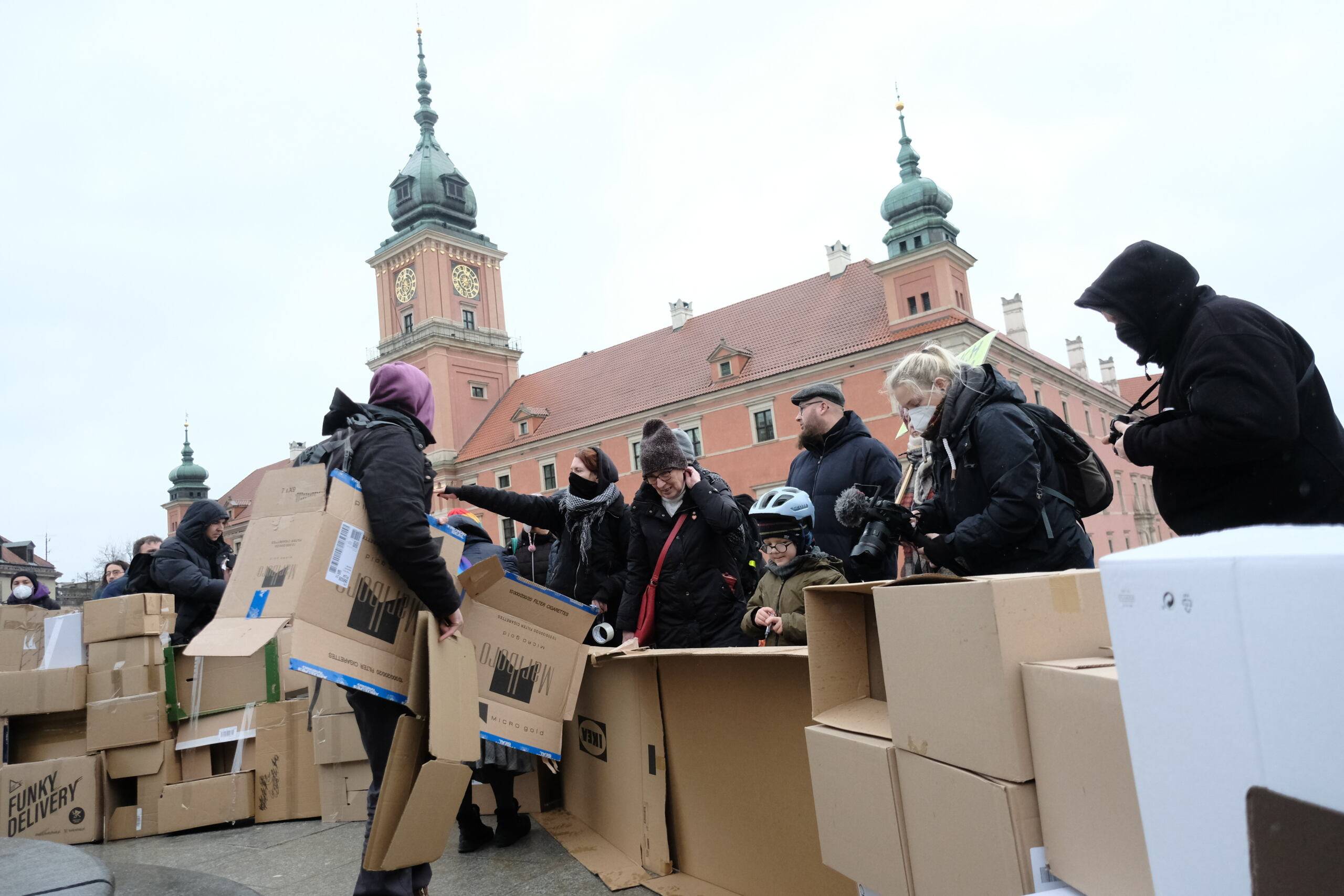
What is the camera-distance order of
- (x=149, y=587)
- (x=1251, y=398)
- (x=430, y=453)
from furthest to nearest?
(x=430, y=453)
(x=149, y=587)
(x=1251, y=398)

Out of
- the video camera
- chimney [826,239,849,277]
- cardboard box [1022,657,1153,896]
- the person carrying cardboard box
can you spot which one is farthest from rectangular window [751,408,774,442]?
cardboard box [1022,657,1153,896]

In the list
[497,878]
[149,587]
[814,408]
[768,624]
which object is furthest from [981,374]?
[149,587]

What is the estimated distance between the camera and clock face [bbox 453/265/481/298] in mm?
46062

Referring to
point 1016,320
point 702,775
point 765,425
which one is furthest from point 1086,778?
point 1016,320

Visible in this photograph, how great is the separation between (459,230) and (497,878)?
4839 centimetres

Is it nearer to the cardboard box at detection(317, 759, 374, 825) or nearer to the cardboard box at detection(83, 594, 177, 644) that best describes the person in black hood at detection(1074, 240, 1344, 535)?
the cardboard box at detection(317, 759, 374, 825)

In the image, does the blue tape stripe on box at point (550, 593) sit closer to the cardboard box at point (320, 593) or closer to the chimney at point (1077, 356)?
the cardboard box at point (320, 593)

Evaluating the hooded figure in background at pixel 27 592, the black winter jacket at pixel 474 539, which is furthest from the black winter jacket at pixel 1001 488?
the hooded figure in background at pixel 27 592

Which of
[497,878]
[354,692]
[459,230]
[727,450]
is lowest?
[497,878]

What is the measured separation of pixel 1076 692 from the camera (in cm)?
129

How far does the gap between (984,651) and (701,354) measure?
3523 cm

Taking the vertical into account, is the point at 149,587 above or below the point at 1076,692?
above

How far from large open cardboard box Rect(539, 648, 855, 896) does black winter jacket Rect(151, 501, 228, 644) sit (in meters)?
3.20

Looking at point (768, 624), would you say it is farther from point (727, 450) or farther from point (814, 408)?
point (727, 450)
